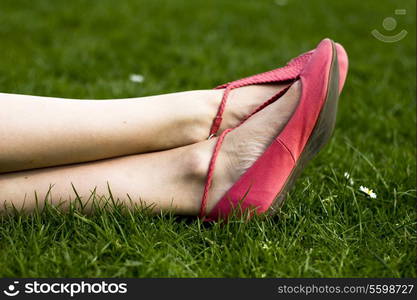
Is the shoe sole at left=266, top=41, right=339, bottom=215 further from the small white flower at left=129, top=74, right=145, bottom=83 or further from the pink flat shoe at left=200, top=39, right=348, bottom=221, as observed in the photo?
the small white flower at left=129, top=74, right=145, bottom=83

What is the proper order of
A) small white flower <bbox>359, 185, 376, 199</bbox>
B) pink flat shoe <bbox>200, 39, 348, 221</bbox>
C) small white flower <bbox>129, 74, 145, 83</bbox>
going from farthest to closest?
small white flower <bbox>129, 74, 145, 83</bbox> → small white flower <bbox>359, 185, 376, 199</bbox> → pink flat shoe <bbox>200, 39, 348, 221</bbox>

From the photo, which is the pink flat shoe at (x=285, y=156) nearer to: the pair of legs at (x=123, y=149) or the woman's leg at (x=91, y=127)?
the pair of legs at (x=123, y=149)

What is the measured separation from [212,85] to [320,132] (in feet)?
4.38

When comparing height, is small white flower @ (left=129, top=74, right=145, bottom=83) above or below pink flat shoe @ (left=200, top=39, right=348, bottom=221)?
above

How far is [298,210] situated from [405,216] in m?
0.34

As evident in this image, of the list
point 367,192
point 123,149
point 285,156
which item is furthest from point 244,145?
point 367,192

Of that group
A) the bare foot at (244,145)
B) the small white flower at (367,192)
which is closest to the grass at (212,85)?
the small white flower at (367,192)

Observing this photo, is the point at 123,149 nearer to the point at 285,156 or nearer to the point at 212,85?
the point at 285,156

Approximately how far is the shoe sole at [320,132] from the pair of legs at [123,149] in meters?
0.09

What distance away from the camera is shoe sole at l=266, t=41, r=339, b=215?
4.84 feet

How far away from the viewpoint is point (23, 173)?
1.46m

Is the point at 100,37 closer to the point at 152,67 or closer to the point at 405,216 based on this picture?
the point at 152,67

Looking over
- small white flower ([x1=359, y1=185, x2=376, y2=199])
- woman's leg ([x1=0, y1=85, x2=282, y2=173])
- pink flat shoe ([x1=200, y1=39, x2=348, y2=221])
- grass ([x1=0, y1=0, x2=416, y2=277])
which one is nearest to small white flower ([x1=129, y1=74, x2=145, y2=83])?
grass ([x1=0, y1=0, x2=416, y2=277])

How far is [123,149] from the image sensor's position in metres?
1.50
